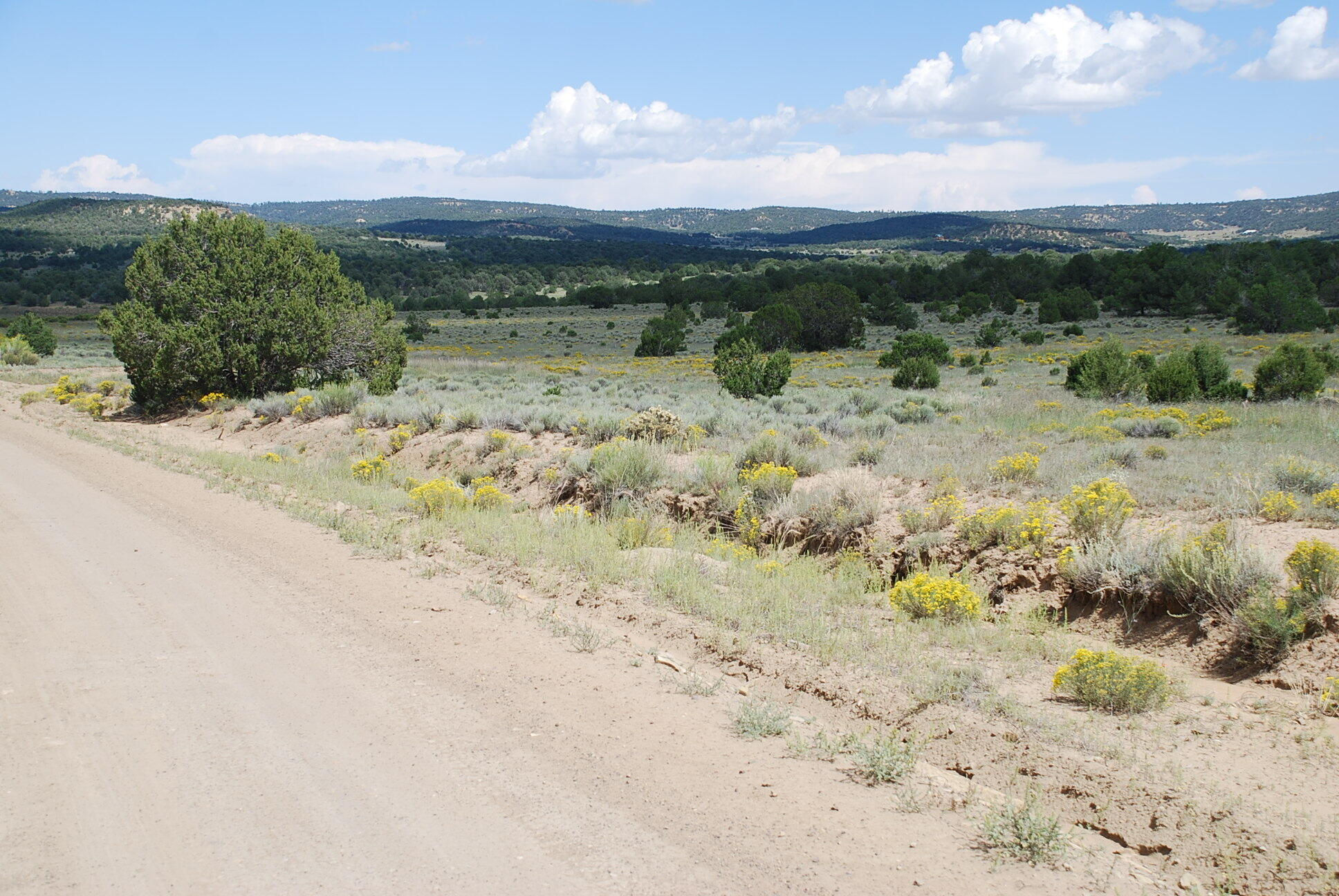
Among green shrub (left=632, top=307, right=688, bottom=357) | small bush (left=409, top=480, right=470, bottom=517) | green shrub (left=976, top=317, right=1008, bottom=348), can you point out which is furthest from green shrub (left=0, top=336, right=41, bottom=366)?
green shrub (left=976, top=317, right=1008, bottom=348)

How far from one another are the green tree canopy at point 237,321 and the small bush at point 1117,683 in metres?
18.0

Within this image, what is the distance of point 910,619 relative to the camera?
21.8 feet

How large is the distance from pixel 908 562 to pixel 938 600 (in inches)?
66.6

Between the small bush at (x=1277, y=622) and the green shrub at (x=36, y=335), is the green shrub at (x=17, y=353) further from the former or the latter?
the small bush at (x=1277, y=622)

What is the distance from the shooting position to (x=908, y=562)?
26.9 feet

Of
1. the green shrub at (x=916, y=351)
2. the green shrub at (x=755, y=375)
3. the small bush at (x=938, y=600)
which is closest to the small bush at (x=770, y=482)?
the small bush at (x=938, y=600)

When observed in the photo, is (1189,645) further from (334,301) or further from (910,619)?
(334,301)

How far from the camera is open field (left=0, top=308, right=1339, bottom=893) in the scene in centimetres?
405

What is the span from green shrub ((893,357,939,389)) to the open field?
522 centimetres

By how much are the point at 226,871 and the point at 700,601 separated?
12.9 feet

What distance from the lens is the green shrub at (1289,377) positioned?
55.2 feet

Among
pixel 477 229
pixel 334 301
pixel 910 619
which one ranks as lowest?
pixel 910 619

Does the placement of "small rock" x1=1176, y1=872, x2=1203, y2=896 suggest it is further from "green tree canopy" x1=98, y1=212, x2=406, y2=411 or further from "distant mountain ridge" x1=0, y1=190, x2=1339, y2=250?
"distant mountain ridge" x1=0, y1=190, x2=1339, y2=250

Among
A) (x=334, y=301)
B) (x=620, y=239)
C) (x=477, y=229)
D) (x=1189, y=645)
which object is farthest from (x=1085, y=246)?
(x=1189, y=645)
